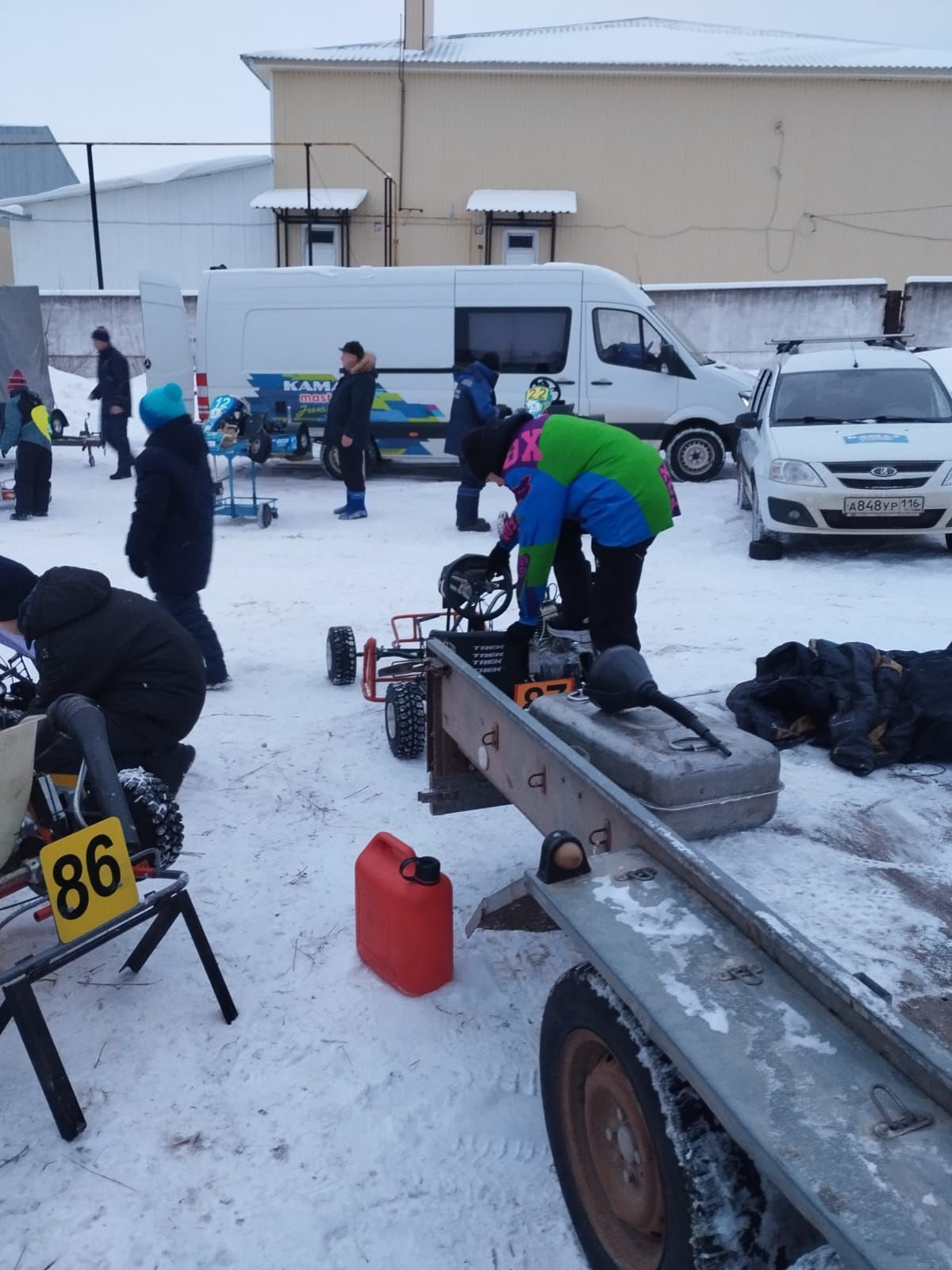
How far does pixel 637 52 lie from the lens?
74.7 ft

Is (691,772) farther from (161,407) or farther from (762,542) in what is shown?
(762,542)

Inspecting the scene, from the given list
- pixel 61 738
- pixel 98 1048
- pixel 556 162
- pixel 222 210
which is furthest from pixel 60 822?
pixel 222 210

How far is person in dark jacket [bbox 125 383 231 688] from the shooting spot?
5.18 metres

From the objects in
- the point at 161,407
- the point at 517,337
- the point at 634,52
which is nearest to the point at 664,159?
the point at 634,52

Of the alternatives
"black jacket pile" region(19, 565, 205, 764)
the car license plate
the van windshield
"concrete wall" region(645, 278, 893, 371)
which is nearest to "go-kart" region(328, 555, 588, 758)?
"black jacket pile" region(19, 565, 205, 764)

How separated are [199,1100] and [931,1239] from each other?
1920 mm

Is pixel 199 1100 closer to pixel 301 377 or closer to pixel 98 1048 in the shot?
pixel 98 1048

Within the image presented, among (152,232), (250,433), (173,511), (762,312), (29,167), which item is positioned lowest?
(173,511)

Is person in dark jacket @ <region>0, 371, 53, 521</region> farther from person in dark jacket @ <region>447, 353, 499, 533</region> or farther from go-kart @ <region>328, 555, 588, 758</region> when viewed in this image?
go-kart @ <region>328, 555, 588, 758</region>

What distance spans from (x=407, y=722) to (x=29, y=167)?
3521cm

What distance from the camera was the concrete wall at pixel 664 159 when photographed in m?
22.3

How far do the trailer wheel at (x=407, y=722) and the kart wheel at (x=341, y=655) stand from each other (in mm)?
976

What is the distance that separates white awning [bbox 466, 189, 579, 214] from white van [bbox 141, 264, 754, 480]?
9.85 m

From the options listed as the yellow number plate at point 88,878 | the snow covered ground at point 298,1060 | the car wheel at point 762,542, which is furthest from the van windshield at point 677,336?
the yellow number plate at point 88,878
